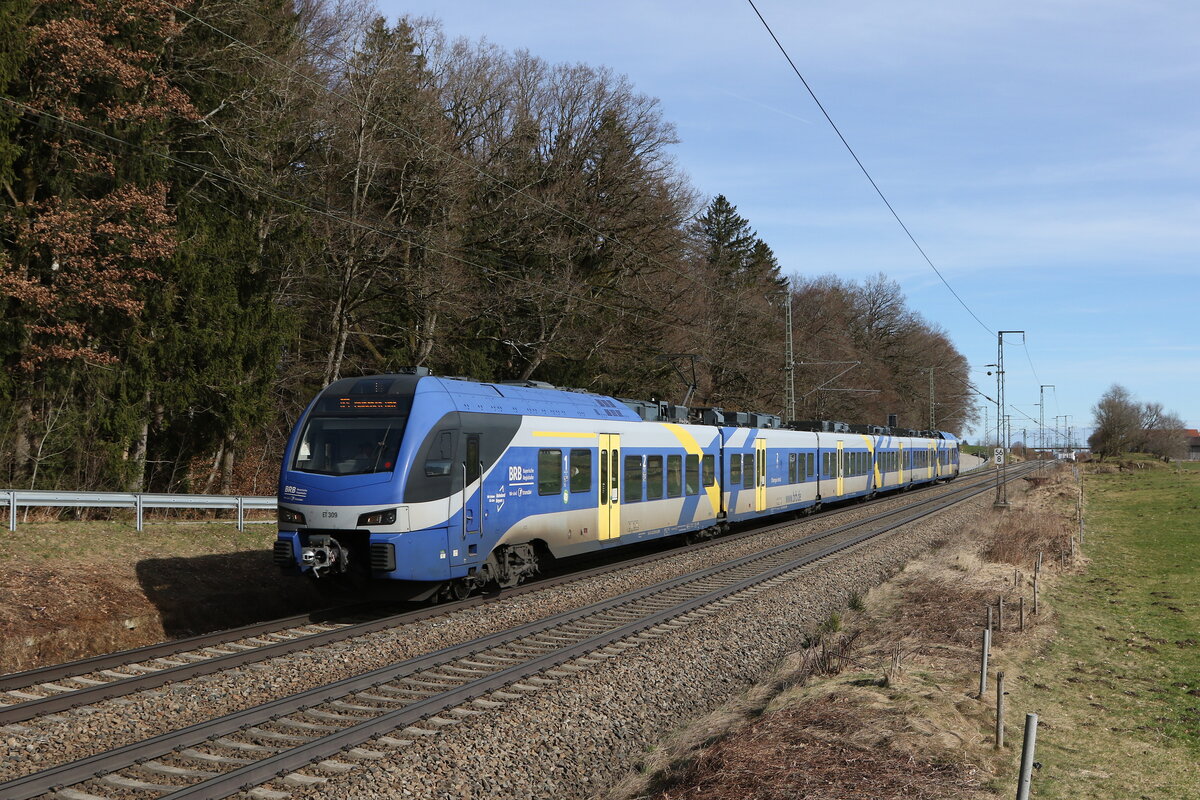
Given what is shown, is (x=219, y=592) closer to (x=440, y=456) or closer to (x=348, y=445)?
(x=348, y=445)

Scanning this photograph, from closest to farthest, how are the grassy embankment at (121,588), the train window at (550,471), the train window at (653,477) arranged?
the grassy embankment at (121,588) < the train window at (550,471) < the train window at (653,477)

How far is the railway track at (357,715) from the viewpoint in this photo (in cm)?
650

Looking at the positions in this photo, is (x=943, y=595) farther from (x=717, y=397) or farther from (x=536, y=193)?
(x=717, y=397)

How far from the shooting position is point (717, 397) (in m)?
44.6

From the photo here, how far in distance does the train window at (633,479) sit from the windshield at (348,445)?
20.8 feet

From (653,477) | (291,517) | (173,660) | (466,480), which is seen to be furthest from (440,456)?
(653,477)

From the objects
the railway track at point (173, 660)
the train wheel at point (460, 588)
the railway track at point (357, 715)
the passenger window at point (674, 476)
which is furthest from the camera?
the passenger window at point (674, 476)

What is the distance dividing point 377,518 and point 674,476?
9201 millimetres

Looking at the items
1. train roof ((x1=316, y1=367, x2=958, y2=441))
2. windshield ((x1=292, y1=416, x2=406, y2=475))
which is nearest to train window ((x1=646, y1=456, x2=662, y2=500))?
train roof ((x1=316, y1=367, x2=958, y2=441))

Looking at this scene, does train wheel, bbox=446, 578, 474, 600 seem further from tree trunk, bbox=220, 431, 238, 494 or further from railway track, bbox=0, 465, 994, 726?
tree trunk, bbox=220, 431, 238, 494

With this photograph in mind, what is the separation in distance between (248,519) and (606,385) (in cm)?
1812

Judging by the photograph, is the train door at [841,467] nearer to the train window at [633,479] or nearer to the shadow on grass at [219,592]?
the train window at [633,479]

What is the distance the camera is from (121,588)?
12.6 m

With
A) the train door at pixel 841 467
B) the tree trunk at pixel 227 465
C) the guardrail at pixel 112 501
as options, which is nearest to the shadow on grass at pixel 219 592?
the guardrail at pixel 112 501
